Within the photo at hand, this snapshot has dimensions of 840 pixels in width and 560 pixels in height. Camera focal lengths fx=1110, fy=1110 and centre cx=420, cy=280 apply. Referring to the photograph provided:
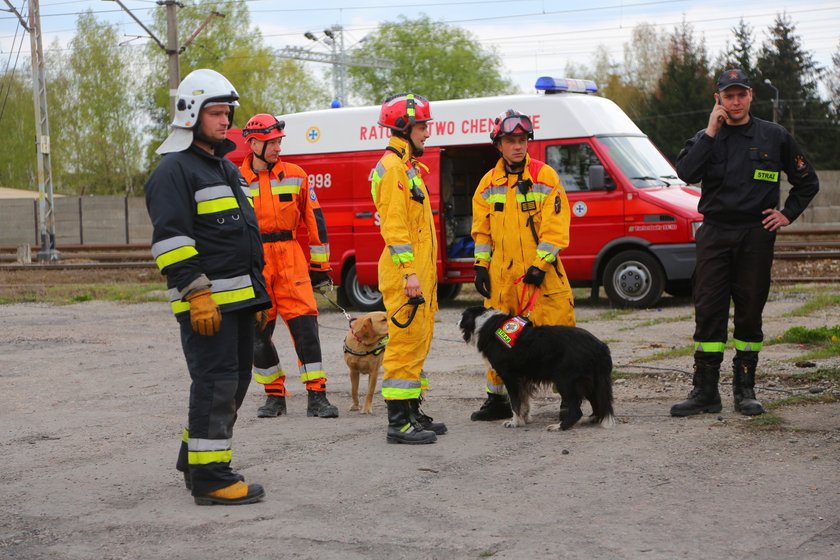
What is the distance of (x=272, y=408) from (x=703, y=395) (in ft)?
10.4

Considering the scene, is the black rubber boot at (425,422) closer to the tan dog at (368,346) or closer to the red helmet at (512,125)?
the tan dog at (368,346)

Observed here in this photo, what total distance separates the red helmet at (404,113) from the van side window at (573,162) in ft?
26.1

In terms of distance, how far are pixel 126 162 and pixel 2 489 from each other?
5967cm

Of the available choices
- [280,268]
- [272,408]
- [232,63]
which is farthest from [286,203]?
[232,63]

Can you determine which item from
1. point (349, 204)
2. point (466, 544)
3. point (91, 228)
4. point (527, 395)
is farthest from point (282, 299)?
point (91, 228)

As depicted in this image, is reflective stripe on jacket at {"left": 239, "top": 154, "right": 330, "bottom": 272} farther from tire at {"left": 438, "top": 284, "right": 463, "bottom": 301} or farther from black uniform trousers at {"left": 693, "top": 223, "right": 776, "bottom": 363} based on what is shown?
tire at {"left": 438, "top": 284, "right": 463, "bottom": 301}

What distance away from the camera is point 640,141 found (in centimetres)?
1566

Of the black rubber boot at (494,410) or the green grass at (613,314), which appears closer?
the black rubber boot at (494,410)

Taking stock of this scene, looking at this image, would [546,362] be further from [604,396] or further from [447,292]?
[447,292]

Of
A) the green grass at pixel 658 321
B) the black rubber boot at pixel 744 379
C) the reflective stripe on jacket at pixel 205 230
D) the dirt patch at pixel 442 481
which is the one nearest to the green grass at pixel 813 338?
the dirt patch at pixel 442 481

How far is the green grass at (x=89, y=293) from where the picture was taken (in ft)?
61.3

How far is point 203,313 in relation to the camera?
544 centimetres

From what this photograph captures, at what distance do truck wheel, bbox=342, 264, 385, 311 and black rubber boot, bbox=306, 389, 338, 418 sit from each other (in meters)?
7.83

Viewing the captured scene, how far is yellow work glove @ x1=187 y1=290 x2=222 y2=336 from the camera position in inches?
214
